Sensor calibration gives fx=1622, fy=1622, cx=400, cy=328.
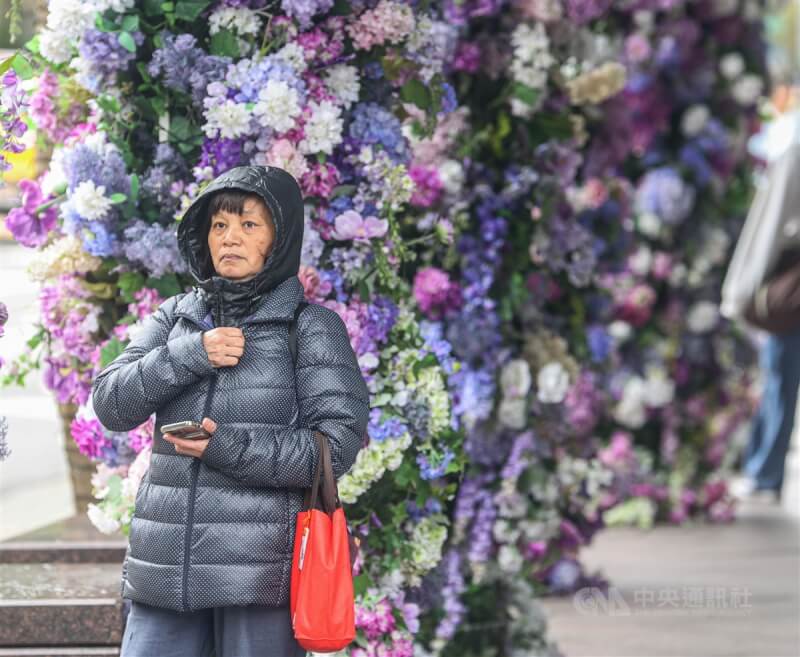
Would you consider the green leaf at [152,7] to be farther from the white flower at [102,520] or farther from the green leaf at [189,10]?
the white flower at [102,520]

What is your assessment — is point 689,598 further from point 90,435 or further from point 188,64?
point 188,64

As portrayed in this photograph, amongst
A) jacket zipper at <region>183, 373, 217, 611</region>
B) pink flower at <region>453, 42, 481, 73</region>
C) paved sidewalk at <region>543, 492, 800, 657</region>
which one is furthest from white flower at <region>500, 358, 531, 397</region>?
jacket zipper at <region>183, 373, 217, 611</region>

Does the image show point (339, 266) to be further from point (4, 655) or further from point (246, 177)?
point (4, 655)

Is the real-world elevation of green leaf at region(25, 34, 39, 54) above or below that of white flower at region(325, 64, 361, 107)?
above

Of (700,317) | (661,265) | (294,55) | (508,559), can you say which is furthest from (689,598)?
(294,55)

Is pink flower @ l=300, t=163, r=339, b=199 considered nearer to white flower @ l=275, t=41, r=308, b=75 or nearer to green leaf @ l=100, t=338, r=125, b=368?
white flower @ l=275, t=41, r=308, b=75

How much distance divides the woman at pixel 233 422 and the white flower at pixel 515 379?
84.5 inches

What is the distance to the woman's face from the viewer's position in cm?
352

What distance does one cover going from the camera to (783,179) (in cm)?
788

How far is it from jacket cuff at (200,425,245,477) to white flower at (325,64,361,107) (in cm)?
126

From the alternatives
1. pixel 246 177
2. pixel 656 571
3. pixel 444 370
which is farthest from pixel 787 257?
pixel 246 177

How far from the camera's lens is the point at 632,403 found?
9.15m

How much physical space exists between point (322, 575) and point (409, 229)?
200 centimetres

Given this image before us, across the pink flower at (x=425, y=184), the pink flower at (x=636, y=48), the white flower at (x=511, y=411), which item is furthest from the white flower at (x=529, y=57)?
the pink flower at (x=636, y=48)
